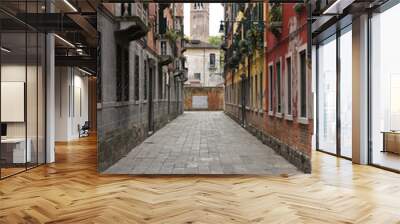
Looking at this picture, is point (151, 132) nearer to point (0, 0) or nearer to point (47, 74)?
point (47, 74)

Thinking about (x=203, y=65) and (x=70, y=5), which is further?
(x=203, y=65)

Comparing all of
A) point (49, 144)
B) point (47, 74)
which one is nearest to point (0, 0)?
point (47, 74)

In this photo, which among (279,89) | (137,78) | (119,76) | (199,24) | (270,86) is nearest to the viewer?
(119,76)

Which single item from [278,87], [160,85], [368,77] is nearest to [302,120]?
[368,77]

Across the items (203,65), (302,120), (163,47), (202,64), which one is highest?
(202,64)

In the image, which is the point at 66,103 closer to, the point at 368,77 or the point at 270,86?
the point at 270,86

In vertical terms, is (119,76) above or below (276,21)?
below

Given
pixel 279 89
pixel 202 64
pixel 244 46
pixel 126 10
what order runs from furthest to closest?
pixel 202 64 < pixel 244 46 < pixel 279 89 < pixel 126 10

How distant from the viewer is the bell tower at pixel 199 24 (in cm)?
7050

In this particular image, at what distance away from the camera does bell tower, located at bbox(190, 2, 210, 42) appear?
7050 cm

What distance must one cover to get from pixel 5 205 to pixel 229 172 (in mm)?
3947

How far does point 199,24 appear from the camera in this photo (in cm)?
7106

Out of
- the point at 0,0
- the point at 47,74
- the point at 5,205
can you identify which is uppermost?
the point at 0,0

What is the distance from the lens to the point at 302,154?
29.8 ft
